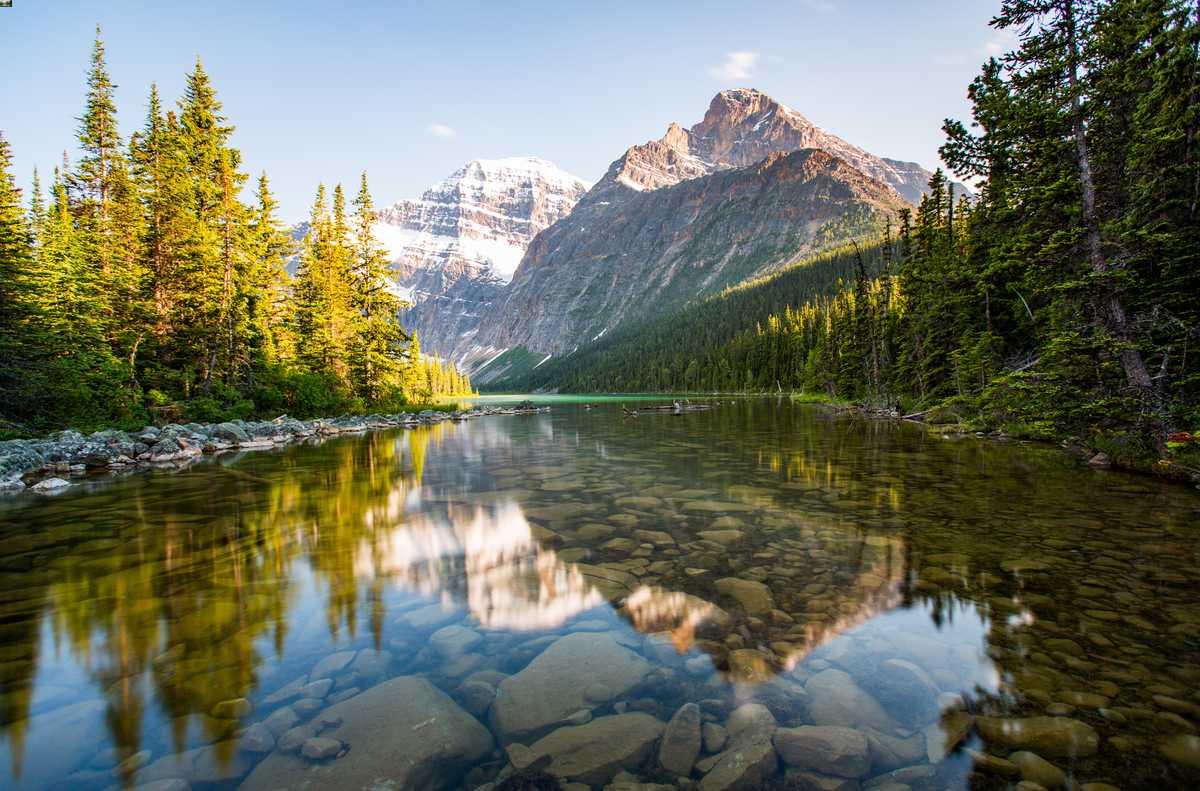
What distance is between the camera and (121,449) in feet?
55.3

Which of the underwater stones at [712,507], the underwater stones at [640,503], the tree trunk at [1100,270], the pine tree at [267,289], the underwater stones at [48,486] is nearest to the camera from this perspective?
the underwater stones at [712,507]

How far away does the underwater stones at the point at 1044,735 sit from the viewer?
3.05 m

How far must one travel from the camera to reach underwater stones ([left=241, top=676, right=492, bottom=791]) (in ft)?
9.98

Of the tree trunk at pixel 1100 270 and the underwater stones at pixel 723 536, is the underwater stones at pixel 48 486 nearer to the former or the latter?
the underwater stones at pixel 723 536

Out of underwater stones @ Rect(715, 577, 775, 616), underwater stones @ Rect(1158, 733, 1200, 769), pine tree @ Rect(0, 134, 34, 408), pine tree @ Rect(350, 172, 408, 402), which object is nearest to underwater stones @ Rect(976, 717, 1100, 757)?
underwater stones @ Rect(1158, 733, 1200, 769)

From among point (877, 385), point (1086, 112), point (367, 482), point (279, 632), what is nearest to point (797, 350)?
point (877, 385)

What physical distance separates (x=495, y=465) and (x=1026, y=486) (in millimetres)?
14291

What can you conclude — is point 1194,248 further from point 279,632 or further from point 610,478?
point 279,632

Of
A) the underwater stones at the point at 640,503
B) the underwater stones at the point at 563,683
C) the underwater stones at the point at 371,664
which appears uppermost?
the underwater stones at the point at 563,683

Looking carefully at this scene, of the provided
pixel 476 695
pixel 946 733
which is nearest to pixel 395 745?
pixel 476 695

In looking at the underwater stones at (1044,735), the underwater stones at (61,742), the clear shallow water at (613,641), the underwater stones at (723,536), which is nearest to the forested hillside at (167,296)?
the clear shallow water at (613,641)

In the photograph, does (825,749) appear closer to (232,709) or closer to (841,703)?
(841,703)

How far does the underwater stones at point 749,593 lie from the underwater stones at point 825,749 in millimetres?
1856

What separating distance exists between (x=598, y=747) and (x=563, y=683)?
82 centimetres
